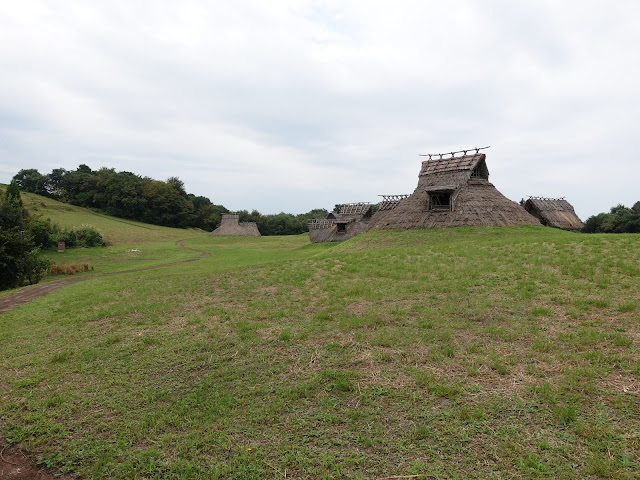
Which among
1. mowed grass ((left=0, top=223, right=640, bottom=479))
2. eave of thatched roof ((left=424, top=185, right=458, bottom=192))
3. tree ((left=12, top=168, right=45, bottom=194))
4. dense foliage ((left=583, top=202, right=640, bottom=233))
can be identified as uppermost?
tree ((left=12, top=168, right=45, bottom=194))

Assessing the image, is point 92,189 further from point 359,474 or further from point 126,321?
point 359,474

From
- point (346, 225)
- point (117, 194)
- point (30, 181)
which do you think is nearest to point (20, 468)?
point (346, 225)

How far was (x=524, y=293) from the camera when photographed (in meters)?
10.4

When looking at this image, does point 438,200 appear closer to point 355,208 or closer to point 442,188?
point 442,188

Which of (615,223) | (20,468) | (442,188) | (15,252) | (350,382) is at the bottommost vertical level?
(20,468)

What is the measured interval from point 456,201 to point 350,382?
84.2ft

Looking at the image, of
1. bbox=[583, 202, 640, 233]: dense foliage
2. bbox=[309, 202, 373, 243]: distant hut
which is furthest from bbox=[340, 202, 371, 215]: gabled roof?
bbox=[583, 202, 640, 233]: dense foliage

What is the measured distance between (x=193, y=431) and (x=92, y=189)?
332 feet

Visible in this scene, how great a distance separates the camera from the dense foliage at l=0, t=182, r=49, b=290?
24031mm

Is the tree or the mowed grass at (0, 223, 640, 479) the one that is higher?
the tree

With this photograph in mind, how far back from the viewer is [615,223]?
41.9 meters

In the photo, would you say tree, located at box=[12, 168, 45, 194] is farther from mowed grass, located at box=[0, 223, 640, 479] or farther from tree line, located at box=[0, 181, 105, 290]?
mowed grass, located at box=[0, 223, 640, 479]

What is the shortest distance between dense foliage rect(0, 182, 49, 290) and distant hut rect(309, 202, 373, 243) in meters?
33.0

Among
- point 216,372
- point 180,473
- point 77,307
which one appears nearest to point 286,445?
point 180,473
